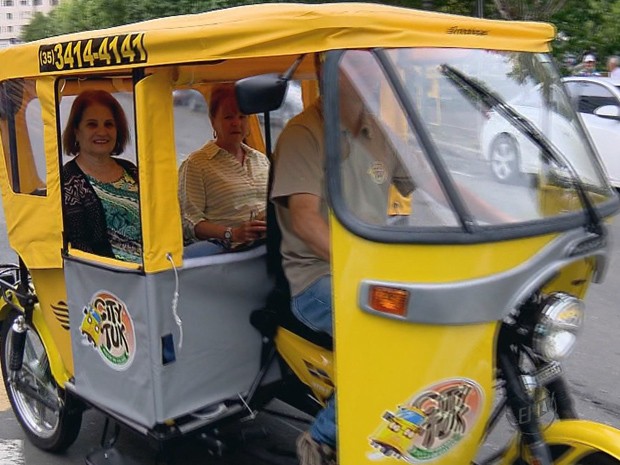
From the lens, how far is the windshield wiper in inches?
104

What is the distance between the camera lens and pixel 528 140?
2803 millimetres

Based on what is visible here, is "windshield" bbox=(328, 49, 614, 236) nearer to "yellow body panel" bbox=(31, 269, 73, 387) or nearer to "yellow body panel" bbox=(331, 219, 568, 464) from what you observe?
"yellow body panel" bbox=(331, 219, 568, 464)

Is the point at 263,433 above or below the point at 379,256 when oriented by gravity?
below

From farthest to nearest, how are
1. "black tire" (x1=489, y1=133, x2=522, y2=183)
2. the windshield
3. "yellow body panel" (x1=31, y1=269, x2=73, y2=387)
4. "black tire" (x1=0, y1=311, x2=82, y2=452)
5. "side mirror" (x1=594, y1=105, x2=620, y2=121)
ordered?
"side mirror" (x1=594, y1=105, x2=620, y2=121) → "black tire" (x1=0, y1=311, x2=82, y2=452) → "yellow body panel" (x1=31, y1=269, x2=73, y2=387) → "black tire" (x1=489, y1=133, x2=522, y2=183) → the windshield

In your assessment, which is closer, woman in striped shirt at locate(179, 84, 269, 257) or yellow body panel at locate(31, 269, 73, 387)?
yellow body panel at locate(31, 269, 73, 387)

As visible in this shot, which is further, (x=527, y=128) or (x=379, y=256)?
(x=527, y=128)

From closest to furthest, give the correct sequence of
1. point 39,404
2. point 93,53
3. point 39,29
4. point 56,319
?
point 93,53
point 56,319
point 39,404
point 39,29

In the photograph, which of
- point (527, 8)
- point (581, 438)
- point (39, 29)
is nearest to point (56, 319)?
point (581, 438)

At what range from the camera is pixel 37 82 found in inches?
131

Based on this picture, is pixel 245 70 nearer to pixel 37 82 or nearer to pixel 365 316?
pixel 37 82

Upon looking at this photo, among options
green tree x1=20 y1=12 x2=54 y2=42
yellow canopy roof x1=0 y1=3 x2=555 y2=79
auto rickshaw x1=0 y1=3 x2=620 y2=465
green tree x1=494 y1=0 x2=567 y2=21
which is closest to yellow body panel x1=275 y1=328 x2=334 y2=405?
auto rickshaw x1=0 y1=3 x2=620 y2=465

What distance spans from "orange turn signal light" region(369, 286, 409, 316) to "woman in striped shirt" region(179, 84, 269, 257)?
1.14 meters

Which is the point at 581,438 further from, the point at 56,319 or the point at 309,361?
the point at 56,319

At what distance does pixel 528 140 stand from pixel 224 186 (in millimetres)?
1656
